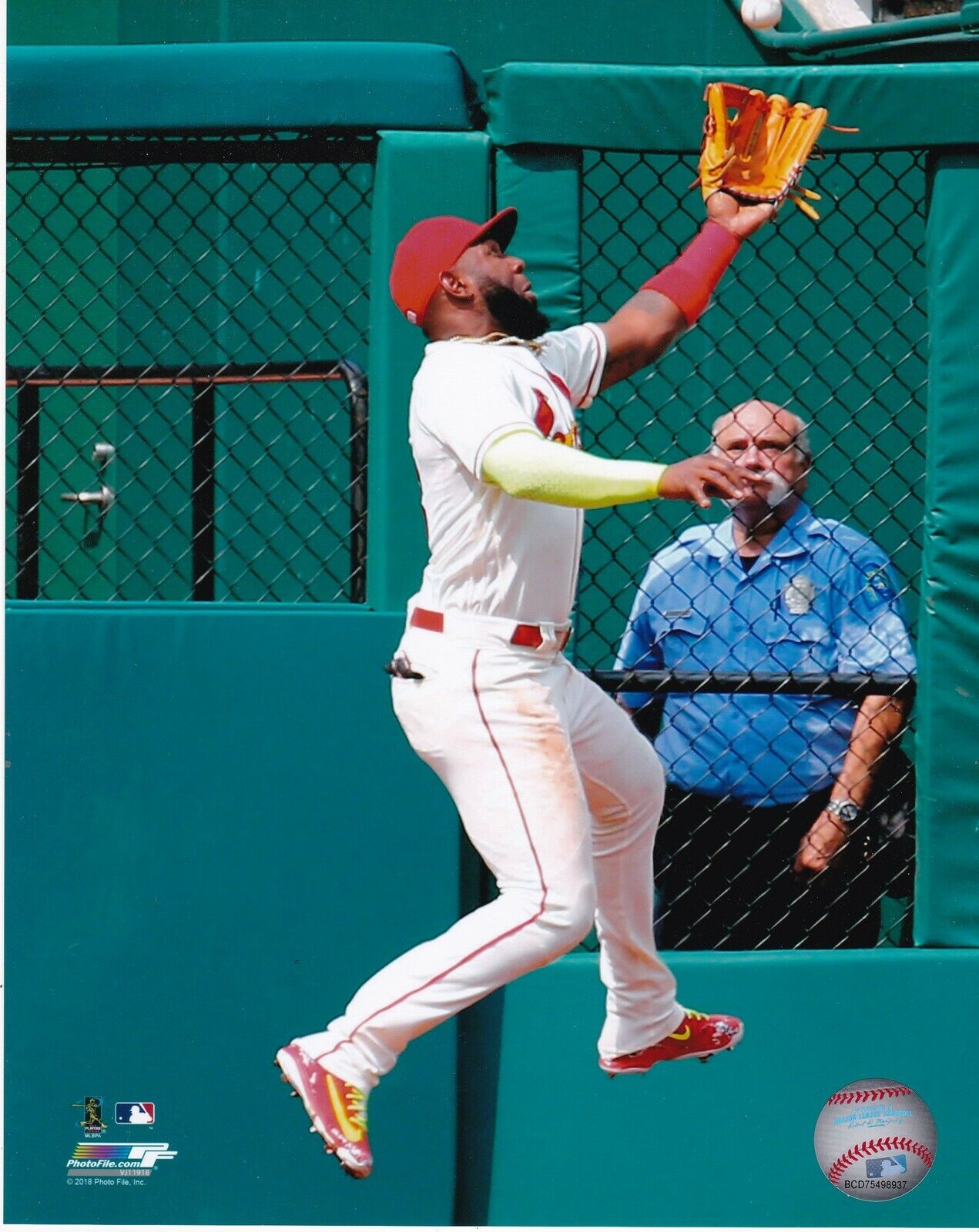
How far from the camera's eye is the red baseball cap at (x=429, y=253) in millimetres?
3373

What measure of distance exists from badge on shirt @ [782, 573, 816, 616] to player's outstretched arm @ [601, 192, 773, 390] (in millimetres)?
786

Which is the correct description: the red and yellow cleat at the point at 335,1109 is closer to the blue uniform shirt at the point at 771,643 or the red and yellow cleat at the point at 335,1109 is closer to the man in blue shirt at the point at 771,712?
the man in blue shirt at the point at 771,712

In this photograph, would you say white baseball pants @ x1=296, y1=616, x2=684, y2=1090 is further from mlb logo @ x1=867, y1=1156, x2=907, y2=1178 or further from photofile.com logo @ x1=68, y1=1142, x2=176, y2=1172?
mlb logo @ x1=867, y1=1156, x2=907, y2=1178

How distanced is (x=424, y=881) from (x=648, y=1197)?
0.87 metres

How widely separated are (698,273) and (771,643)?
3.19ft

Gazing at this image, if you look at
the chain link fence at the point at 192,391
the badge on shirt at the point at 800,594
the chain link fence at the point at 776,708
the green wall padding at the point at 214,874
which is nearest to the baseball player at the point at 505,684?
the green wall padding at the point at 214,874

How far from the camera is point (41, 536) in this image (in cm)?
577

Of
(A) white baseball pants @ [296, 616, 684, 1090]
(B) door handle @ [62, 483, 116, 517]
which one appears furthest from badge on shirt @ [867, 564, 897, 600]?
(B) door handle @ [62, 483, 116, 517]

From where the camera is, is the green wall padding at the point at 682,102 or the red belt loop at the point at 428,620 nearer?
the red belt loop at the point at 428,620

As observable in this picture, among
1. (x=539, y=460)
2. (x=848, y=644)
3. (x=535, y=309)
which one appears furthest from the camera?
(x=848, y=644)

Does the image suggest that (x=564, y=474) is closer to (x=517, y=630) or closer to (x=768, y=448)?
(x=517, y=630)

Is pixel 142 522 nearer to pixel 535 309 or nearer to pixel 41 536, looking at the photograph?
pixel 41 536

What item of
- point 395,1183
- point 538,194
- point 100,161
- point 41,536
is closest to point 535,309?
point 538,194

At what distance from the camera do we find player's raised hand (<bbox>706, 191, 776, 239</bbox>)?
140 inches
